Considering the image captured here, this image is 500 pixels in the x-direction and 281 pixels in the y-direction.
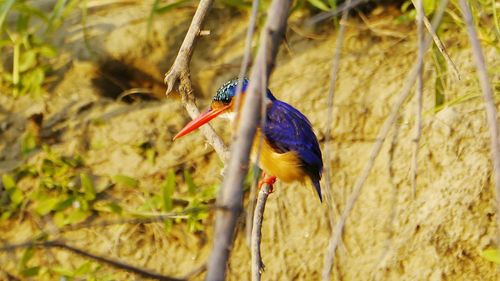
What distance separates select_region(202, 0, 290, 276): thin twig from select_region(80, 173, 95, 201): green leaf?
7.78 feet

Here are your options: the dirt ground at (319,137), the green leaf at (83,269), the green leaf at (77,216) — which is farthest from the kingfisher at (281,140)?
the green leaf at (77,216)

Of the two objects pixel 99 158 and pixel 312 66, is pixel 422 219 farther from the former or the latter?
pixel 99 158

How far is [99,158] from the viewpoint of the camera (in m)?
3.69

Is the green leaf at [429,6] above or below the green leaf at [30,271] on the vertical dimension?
above

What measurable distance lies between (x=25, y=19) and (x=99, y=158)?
2.09ft

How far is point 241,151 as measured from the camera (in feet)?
3.78

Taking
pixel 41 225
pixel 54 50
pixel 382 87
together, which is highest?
pixel 54 50

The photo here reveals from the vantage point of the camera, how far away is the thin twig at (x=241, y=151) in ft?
3.62

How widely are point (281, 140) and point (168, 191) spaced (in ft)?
2.67

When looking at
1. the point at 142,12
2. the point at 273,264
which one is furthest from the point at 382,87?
the point at 142,12

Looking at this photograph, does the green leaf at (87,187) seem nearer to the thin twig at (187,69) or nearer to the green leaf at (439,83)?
the thin twig at (187,69)

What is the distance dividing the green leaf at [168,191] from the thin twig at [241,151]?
2227 millimetres

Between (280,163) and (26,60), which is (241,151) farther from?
(26,60)

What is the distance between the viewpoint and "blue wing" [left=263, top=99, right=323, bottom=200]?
2758 mm
